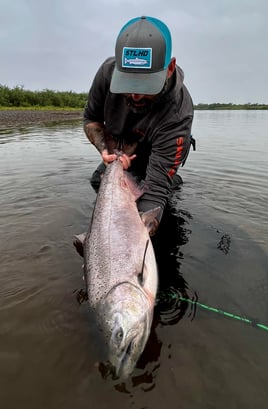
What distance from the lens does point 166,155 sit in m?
3.60

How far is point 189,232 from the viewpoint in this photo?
449 cm

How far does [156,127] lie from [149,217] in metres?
1.31

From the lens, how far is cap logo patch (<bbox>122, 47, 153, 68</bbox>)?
283cm

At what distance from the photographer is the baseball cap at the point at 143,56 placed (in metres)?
2.83

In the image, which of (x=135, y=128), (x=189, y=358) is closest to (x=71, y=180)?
(x=135, y=128)

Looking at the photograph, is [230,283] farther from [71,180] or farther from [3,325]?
[71,180]

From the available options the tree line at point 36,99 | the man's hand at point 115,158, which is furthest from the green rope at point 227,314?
the tree line at point 36,99

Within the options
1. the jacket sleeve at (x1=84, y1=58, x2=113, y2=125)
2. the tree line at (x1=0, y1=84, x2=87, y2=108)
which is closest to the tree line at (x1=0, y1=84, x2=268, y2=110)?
the tree line at (x1=0, y1=84, x2=87, y2=108)

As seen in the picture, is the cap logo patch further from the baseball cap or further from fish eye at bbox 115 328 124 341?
fish eye at bbox 115 328 124 341

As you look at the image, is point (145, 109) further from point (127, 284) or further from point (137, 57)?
point (127, 284)

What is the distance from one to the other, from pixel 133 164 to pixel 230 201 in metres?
2.15

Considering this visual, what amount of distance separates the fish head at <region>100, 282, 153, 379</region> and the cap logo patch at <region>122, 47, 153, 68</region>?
198 centimetres

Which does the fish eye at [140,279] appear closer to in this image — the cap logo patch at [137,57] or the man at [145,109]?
the man at [145,109]

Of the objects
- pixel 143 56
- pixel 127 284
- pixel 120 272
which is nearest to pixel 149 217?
pixel 120 272
